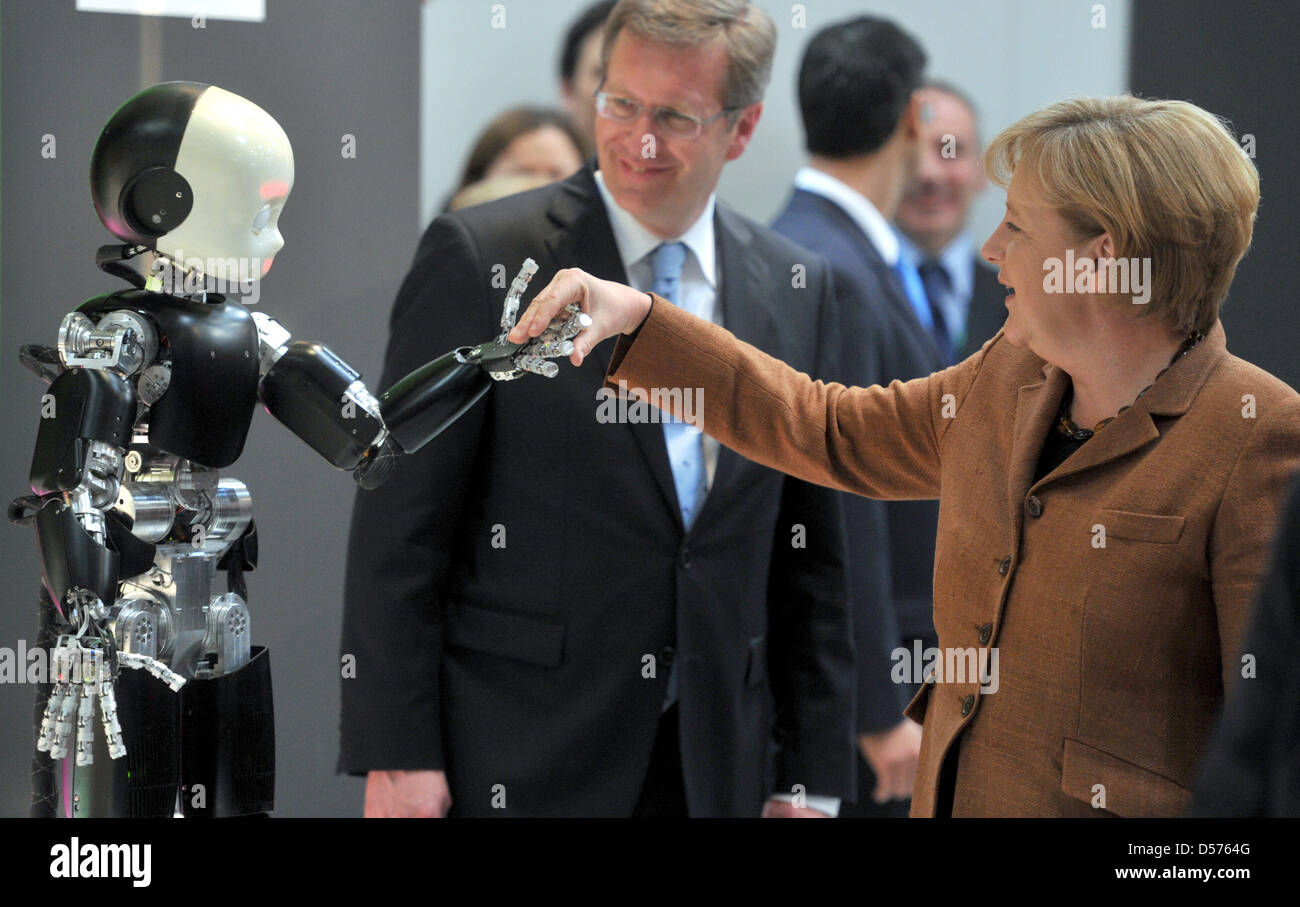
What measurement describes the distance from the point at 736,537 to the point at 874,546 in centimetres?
68

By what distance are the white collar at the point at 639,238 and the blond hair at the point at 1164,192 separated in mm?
739

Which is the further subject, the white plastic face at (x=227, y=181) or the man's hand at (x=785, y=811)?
the man's hand at (x=785, y=811)

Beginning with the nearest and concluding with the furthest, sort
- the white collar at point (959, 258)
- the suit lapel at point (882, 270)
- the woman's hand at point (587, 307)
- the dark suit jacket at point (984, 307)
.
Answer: the woman's hand at point (587, 307)
the suit lapel at point (882, 270)
the dark suit jacket at point (984, 307)
the white collar at point (959, 258)

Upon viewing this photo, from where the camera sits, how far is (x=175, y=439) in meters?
1.67

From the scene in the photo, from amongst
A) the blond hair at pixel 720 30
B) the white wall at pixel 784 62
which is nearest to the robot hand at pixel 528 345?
the blond hair at pixel 720 30

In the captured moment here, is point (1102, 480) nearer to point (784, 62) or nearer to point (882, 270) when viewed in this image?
point (882, 270)

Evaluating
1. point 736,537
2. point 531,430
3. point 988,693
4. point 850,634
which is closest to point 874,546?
point 850,634

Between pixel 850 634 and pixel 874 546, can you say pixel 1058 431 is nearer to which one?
pixel 850 634

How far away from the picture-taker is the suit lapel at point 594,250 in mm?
2084

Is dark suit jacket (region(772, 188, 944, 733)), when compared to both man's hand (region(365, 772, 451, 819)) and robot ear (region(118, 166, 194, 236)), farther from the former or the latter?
robot ear (region(118, 166, 194, 236))

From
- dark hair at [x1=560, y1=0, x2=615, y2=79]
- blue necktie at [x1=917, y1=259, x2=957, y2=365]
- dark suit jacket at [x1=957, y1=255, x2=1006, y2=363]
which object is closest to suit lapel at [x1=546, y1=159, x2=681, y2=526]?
dark hair at [x1=560, y1=0, x2=615, y2=79]

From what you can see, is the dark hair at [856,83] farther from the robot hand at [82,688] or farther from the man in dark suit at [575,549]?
the robot hand at [82,688]
